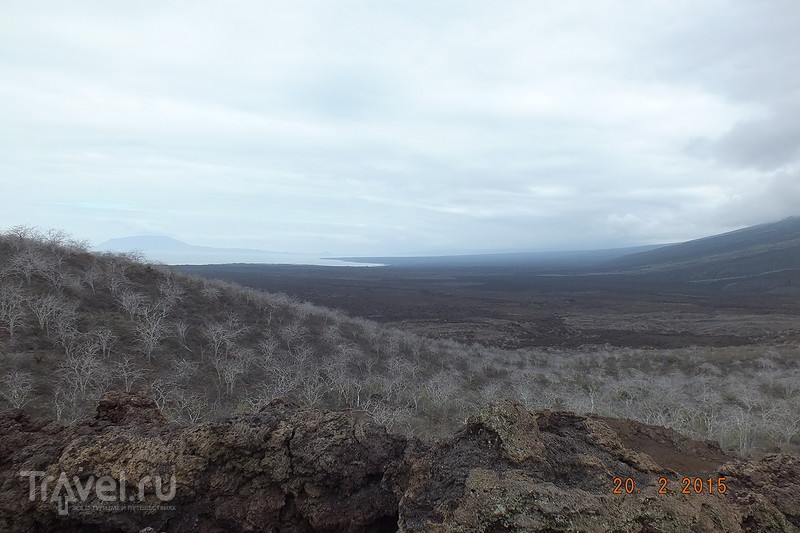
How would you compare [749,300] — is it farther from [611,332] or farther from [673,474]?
[673,474]

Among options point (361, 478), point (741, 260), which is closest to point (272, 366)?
point (361, 478)

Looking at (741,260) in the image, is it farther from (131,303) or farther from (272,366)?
(131,303)

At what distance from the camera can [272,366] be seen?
24.9m

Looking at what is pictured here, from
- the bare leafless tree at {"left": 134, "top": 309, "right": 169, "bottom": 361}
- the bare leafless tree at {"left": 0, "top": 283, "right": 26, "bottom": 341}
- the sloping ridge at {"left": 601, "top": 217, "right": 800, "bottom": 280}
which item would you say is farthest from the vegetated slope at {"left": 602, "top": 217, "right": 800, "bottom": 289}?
the bare leafless tree at {"left": 0, "top": 283, "right": 26, "bottom": 341}

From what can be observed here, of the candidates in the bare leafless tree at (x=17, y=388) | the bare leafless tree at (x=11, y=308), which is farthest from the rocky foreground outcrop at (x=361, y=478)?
the bare leafless tree at (x=11, y=308)

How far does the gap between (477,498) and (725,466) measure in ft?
9.45

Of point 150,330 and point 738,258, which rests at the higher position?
point 150,330

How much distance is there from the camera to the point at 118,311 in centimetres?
2408

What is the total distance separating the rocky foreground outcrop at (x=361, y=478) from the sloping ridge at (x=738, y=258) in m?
146

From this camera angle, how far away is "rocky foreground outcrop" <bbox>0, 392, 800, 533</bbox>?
9.61ft

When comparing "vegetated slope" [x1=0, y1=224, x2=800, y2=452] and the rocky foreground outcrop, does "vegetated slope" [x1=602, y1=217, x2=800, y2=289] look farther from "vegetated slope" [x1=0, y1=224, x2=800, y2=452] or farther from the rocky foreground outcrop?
the rocky foreground outcrop
